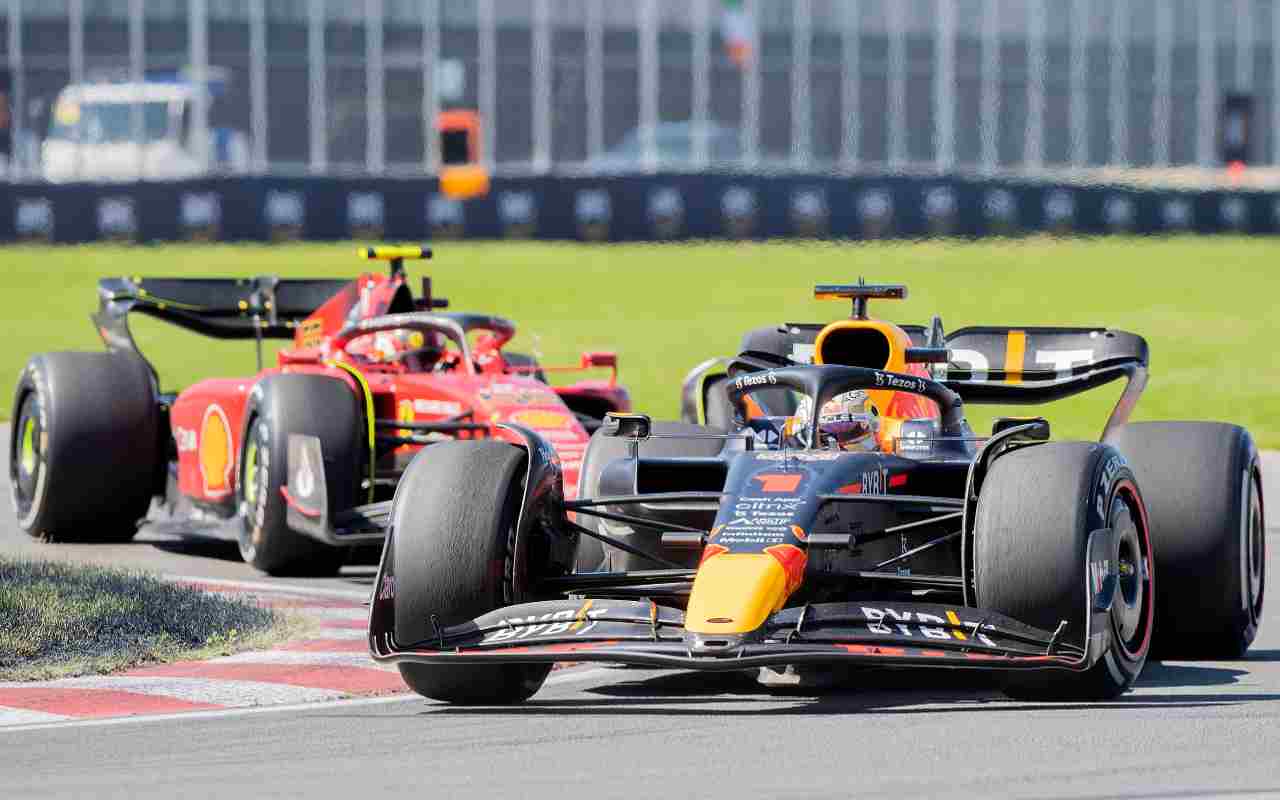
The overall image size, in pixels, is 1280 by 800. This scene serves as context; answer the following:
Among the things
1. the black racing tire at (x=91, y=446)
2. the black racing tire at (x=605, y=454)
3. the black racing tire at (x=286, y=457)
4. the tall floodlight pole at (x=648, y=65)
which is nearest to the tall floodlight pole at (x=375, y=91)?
the tall floodlight pole at (x=648, y=65)

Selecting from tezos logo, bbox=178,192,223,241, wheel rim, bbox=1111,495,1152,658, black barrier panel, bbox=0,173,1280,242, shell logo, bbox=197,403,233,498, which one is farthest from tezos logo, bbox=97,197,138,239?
wheel rim, bbox=1111,495,1152,658

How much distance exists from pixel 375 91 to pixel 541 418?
1327 inches

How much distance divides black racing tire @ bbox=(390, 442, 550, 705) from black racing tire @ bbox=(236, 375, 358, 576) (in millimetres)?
3770

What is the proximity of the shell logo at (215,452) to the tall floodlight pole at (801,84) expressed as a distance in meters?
34.3

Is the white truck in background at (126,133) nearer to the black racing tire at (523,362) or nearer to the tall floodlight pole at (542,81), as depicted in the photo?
the tall floodlight pole at (542,81)

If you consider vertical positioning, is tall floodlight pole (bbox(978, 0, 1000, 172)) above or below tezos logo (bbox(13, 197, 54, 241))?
above

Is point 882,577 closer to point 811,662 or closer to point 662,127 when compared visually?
point 811,662

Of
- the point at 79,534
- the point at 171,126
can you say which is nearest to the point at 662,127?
the point at 171,126

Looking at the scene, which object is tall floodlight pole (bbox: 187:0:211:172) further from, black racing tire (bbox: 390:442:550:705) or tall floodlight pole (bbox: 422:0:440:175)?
black racing tire (bbox: 390:442:550:705)

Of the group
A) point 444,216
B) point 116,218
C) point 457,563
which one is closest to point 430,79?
point 444,216

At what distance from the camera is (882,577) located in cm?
801

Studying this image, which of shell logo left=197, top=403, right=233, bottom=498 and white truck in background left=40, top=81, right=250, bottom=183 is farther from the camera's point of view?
white truck in background left=40, top=81, right=250, bottom=183

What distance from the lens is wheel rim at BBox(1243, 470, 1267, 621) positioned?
30.1 ft

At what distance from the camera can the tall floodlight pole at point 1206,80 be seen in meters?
51.3
